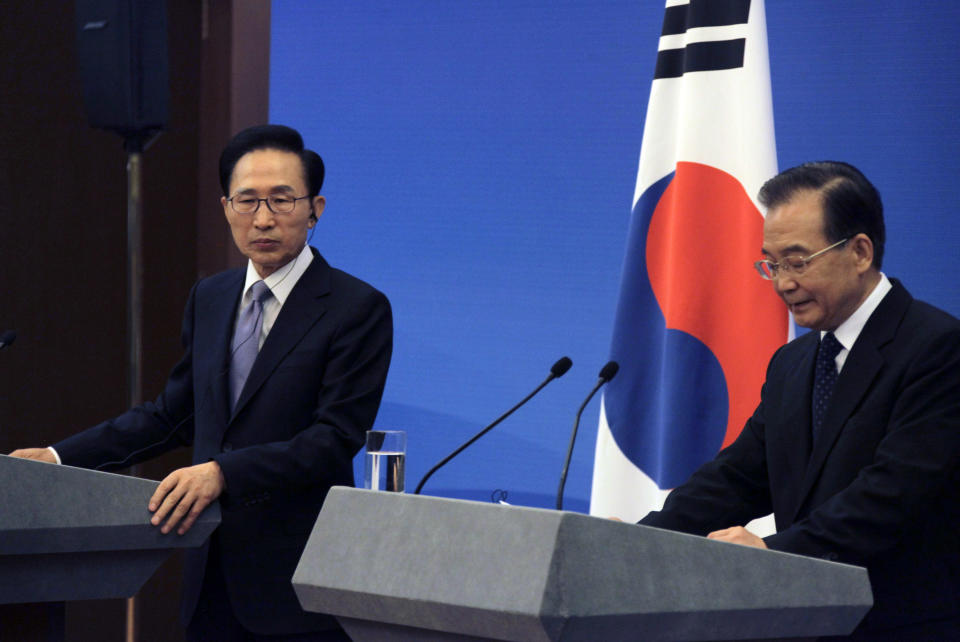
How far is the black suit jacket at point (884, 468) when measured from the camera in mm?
1668

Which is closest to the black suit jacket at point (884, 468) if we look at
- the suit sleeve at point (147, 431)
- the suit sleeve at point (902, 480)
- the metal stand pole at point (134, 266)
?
the suit sleeve at point (902, 480)

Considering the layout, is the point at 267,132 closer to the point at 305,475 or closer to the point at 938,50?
the point at 305,475

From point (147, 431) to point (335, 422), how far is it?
0.47 metres

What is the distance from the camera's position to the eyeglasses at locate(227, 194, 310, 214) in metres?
2.25

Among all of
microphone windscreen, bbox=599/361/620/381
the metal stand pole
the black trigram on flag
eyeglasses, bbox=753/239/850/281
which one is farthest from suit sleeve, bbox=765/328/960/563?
the metal stand pole

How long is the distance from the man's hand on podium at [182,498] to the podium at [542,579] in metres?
0.51

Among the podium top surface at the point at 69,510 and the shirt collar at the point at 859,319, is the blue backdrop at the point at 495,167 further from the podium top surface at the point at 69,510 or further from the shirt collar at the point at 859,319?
the podium top surface at the point at 69,510

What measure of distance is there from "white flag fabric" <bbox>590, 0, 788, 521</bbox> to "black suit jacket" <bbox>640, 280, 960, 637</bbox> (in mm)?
1028

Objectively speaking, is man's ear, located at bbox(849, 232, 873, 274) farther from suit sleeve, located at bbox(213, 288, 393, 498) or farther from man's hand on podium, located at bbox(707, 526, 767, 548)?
suit sleeve, located at bbox(213, 288, 393, 498)

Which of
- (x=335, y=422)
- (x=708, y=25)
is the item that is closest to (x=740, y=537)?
(x=335, y=422)

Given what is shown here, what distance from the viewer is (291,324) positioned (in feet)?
7.16

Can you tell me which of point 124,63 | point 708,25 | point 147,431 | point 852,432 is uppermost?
point 708,25

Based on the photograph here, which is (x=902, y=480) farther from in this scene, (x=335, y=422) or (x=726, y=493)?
(x=335, y=422)

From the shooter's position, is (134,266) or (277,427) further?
(134,266)
